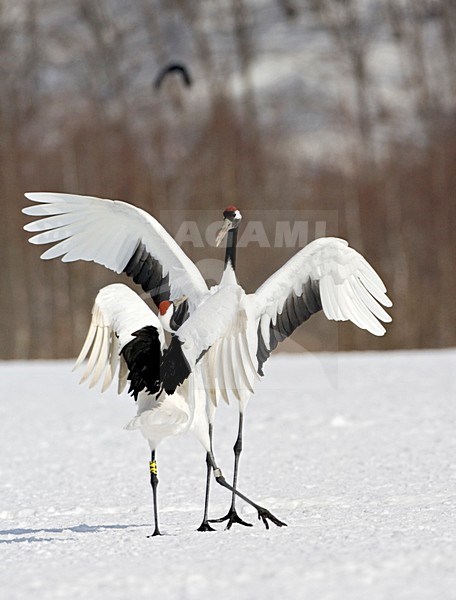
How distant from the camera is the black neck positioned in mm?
7141

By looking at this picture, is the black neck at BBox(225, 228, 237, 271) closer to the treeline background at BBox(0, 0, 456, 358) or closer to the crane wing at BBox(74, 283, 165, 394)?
the crane wing at BBox(74, 283, 165, 394)

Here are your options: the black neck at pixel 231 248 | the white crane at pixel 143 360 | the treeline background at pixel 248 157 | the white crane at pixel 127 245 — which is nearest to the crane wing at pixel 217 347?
the white crane at pixel 143 360

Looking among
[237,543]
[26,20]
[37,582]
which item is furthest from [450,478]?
[26,20]

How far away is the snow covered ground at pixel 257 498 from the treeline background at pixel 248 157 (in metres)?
9.93

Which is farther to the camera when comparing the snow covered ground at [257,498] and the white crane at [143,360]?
the white crane at [143,360]

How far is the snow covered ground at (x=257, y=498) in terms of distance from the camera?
5.06m

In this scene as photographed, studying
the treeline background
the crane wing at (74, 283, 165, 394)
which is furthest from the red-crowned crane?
the treeline background

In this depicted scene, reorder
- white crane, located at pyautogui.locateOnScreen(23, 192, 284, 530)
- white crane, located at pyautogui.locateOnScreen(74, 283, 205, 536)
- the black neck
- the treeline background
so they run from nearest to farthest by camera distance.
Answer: white crane, located at pyautogui.locateOnScreen(74, 283, 205, 536) < the black neck < white crane, located at pyautogui.locateOnScreen(23, 192, 284, 530) < the treeline background

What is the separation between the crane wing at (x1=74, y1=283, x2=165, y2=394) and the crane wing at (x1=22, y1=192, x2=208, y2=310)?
0.65 meters

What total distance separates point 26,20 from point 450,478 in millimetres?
30496

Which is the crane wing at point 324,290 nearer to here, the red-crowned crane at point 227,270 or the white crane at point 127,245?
the red-crowned crane at point 227,270

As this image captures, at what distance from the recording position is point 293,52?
39.6 meters

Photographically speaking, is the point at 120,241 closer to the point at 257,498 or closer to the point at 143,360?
the point at 143,360

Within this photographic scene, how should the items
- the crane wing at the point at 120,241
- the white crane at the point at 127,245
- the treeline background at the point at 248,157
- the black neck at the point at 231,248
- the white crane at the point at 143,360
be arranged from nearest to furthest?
the white crane at the point at 143,360 < the black neck at the point at 231,248 < the white crane at the point at 127,245 < the crane wing at the point at 120,241 < the treeline background at the point at 248,157
